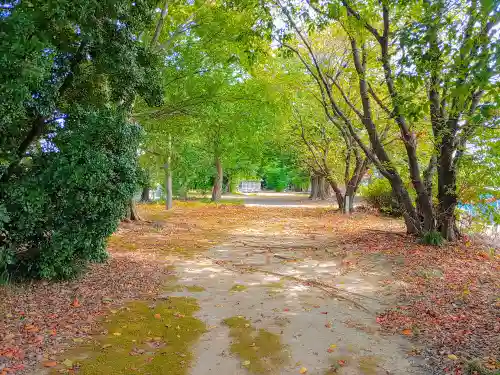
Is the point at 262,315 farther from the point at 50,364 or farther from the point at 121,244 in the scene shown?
the point at 121,244

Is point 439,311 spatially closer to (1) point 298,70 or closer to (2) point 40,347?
(2) point 40,347

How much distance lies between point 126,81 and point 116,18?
1.00m

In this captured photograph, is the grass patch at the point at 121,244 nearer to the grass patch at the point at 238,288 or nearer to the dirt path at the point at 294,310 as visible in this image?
the dirt path at the point at 294,310

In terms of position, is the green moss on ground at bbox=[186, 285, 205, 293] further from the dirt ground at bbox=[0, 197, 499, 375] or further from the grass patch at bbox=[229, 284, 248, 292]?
the grass patch at bbox=[229, 284, 248, 292]

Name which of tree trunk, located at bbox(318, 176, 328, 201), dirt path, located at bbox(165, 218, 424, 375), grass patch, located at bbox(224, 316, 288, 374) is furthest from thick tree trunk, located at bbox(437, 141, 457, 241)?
tree trunk, located at bbox(318, 176, 328, 201)

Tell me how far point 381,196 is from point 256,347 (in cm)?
1746

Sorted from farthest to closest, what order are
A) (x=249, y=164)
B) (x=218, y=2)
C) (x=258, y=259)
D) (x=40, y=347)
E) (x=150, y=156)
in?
(x=249, y=164), (x=150, y=156), (x=218, y=2), (x=258, y=259), (x=40, y=347)

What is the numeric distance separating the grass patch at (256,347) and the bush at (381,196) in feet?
50.8

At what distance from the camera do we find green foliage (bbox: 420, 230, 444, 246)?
1009cm

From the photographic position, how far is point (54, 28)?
225 inches

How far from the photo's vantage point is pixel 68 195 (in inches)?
229

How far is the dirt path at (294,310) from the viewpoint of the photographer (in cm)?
412

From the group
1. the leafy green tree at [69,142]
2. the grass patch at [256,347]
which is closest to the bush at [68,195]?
the leafy green tree at [69,142]

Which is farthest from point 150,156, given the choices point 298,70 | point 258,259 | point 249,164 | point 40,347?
point 249,164
